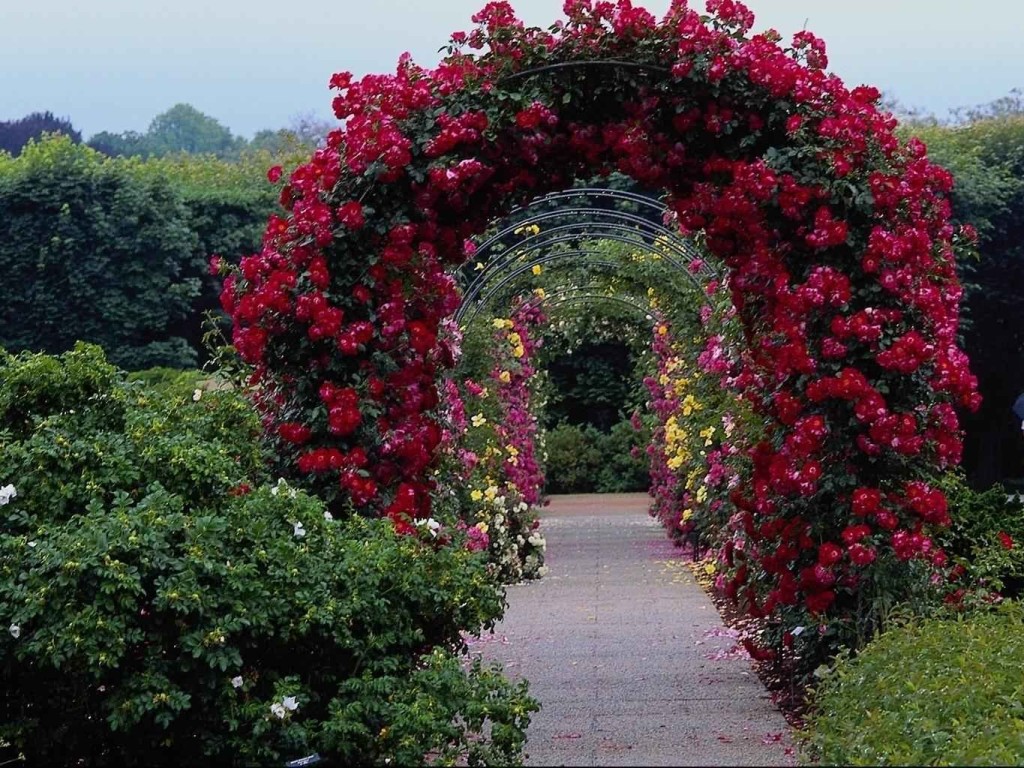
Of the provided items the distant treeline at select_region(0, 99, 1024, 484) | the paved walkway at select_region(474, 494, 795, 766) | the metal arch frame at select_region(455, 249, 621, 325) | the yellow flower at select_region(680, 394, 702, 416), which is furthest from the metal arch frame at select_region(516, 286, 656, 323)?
the distant treeline at select_region(0, 99, 1024, 484)

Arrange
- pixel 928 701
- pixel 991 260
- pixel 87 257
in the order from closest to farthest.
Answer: pixel 928 701 < pixel 991 260 < pixel 87 257

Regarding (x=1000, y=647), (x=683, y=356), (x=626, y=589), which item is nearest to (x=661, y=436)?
(x=683, y=356)

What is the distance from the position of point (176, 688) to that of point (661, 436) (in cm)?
1062

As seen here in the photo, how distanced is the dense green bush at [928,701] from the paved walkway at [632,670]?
0.36 meters

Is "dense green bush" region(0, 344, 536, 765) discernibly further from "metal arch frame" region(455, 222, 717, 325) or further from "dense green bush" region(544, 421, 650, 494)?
"dense green bush" region(544, 421, 650, 494)

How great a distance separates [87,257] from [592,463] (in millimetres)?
7880

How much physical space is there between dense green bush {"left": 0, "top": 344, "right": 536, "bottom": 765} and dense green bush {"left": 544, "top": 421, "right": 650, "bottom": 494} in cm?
1681

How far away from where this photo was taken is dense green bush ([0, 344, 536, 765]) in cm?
399

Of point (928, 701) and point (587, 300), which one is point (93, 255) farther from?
point (928, 701)

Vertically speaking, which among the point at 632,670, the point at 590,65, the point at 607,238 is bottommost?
the point at 632,670

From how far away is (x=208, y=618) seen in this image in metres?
4.05

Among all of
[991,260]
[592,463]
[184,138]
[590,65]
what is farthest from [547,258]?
[184,138]

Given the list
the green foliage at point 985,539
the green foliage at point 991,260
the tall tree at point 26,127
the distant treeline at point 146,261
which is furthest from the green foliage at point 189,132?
the green foliage at point 985,539

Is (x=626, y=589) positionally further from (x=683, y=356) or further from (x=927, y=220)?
(x=927, y=220)
